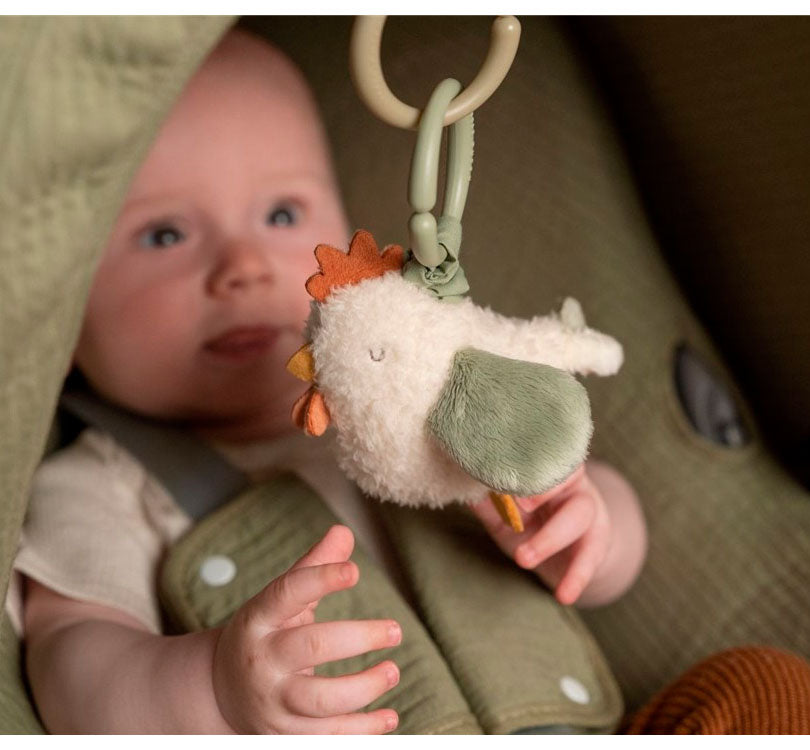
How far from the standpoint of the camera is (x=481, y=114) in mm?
463

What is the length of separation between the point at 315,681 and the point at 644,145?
64 cm

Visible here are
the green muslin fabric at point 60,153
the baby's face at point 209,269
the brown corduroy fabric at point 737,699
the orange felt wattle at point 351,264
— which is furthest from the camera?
the baby's face at point 209,269

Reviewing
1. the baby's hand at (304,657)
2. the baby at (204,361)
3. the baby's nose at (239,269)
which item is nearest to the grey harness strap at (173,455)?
the baby at (204,361)

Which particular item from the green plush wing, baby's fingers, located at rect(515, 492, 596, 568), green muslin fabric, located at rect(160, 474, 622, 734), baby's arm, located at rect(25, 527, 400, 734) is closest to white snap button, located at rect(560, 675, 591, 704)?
green muslin fabric, located at rect(160, 474, 622, 734)

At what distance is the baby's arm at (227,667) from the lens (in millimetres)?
509

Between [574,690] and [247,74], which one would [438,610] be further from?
[247,74]

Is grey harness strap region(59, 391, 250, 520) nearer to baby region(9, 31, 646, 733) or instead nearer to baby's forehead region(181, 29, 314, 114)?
baby region(9, 31, 646, 733)

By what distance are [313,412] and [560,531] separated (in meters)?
0.25

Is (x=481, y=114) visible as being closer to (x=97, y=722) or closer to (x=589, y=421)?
(x=589, y=421)

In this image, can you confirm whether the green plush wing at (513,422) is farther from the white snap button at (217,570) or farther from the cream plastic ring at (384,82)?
the white snap button at (217,570)

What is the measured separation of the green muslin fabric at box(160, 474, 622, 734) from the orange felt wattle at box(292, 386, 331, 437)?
24cm

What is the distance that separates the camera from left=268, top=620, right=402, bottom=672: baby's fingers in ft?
1.67

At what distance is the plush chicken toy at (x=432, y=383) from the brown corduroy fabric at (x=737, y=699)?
27cm

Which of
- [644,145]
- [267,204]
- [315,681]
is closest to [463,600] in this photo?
[315,681]
